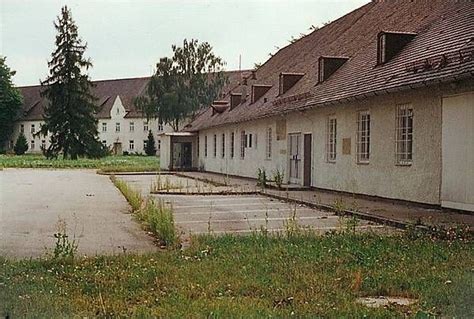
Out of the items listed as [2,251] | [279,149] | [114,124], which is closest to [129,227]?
[2,251]

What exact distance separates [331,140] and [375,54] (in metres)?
3.29

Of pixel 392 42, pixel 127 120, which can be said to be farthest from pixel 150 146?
pixel 392 42

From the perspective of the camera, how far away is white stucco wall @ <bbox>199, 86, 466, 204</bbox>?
1603 cm

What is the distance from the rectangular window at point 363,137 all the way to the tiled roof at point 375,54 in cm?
90

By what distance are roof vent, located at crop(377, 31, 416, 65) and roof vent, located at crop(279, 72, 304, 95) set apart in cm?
919

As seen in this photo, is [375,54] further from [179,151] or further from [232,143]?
[179,151]

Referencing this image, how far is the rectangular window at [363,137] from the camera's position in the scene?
1966 cm

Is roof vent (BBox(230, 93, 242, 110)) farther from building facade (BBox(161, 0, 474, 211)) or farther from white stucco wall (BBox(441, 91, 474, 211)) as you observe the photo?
white stucco wall (BBox(441, 91, 474, 211))

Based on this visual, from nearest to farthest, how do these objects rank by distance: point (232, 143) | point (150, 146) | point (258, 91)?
point (258, 91) → point (232, 143) → point (150, 146)

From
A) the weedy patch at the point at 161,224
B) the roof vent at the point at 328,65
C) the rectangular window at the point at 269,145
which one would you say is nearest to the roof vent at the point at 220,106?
the rectangular window at the point at 269,145

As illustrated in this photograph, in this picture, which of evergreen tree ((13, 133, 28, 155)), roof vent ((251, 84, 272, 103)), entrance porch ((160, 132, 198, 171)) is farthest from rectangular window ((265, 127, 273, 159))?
entrance porch ((160, 132, 198, 171))

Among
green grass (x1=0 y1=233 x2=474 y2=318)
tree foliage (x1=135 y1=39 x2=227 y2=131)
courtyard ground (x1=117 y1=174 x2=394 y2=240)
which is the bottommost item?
courtyard ground (x1=117 y1=174 x2=394 y2=240)

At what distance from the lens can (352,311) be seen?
582cm

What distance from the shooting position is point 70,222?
554 inches
